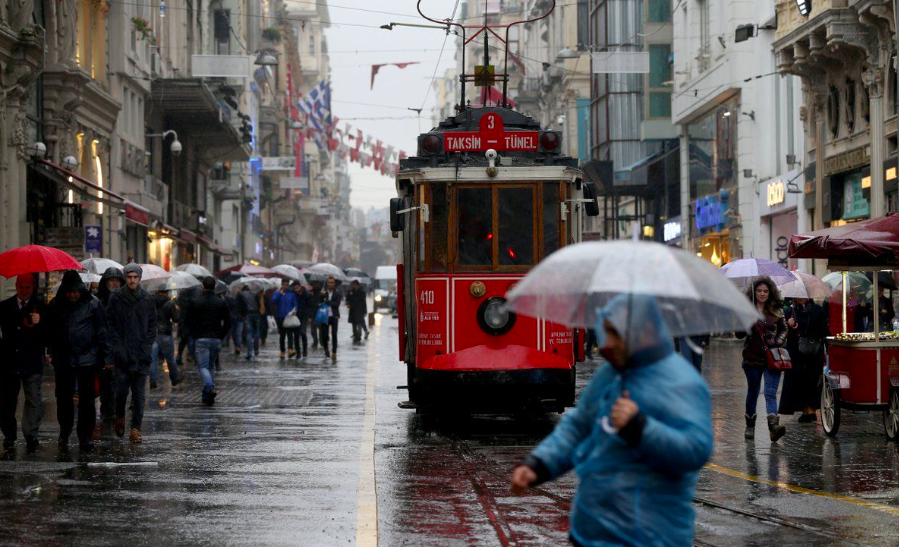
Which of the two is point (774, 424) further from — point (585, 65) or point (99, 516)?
point (585, 65)

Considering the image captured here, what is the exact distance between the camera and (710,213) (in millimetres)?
47188

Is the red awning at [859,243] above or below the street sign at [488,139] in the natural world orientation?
below

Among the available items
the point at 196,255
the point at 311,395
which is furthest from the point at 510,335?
the point at 196,255

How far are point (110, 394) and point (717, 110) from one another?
34565 millimetres

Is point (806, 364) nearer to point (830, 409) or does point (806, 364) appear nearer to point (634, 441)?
point (830, 409)

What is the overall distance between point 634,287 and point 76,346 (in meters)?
9.59

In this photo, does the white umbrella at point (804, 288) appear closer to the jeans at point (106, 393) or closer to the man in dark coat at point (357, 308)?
the jeans at point (106, 393)

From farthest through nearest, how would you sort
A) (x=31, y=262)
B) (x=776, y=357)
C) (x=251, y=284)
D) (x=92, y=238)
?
1. (x=251, y=284)
2. (x=92, y=238)
3. (x=31, y=262)
4. (x=776, y=357)

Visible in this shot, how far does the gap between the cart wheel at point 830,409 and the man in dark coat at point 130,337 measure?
6735 mm

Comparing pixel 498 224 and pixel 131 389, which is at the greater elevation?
pixel 498 224

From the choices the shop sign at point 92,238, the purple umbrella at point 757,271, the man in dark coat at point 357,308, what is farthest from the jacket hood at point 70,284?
the man in dark coat at point 357,308

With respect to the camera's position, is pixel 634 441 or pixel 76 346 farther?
pixel 76 346

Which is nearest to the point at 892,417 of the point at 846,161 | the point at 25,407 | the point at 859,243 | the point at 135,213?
the point at 859,243

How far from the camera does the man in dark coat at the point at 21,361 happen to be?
42.7ft
